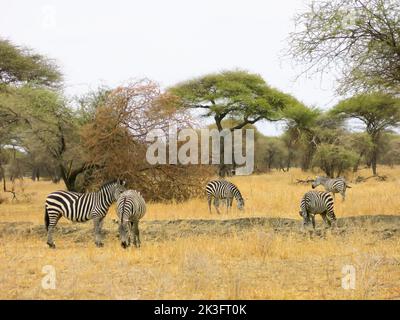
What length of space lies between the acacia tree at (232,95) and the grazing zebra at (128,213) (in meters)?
21.9

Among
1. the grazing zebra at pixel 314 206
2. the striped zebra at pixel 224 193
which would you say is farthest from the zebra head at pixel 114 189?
the striped zebra at pixel 224 193

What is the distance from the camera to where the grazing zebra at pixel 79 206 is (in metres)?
10.0

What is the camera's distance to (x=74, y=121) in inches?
739

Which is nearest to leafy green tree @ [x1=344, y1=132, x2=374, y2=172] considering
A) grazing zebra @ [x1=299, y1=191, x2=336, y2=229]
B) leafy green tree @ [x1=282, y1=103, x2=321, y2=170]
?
leafy green tree @ [x1=282, y1=103, x2=321, y2=170]

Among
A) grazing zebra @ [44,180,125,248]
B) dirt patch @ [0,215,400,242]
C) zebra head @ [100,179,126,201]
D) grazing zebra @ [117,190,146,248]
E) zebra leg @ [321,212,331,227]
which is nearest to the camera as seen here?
grazing zebra @ [117,190,146,248]

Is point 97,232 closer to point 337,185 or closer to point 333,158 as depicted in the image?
point 337,185

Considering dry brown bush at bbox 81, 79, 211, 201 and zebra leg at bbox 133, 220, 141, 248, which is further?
dry brown bush at bbox 81, 79, 211, 201

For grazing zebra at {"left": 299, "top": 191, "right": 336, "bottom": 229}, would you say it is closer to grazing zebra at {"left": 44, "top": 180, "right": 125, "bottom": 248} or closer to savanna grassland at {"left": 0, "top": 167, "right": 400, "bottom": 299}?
savanna grassland at {"left": 0, "top": 167, "right": 400, "bottom": 299}

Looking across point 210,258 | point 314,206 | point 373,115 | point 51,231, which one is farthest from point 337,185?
point 373,115

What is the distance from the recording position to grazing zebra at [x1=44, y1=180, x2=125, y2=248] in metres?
10.0

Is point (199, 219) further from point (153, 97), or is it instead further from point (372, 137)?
point (372, 137)

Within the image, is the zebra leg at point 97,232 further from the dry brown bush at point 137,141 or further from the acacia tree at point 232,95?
the acacia tree at point 232,95

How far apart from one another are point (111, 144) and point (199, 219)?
500cm

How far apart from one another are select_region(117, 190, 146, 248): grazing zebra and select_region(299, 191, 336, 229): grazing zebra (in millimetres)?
3921
